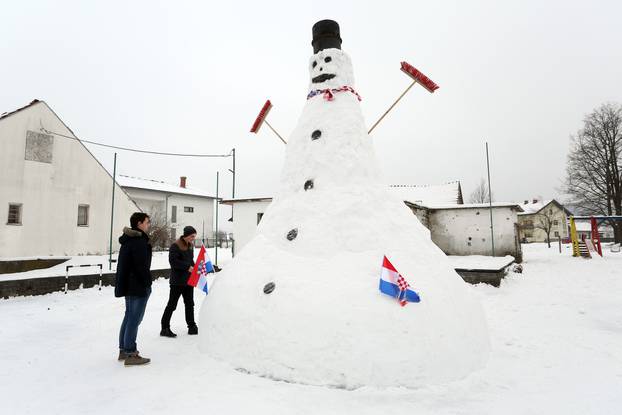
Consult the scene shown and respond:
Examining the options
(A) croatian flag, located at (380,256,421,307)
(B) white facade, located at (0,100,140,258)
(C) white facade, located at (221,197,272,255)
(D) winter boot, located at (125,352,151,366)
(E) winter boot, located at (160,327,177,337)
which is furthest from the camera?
(C) white facade, located at (221,197,272,255)

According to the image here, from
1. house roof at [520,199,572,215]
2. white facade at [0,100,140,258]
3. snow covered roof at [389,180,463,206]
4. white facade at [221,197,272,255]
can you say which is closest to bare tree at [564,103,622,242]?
snow covered roof at [389,180,463,206]

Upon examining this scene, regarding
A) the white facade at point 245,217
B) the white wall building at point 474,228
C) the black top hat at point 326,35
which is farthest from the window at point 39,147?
the white wall building at point 474,228

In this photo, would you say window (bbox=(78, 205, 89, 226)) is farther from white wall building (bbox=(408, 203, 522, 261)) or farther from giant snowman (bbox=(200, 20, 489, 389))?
white wall building (bbox=(408, 203, 522, 261))

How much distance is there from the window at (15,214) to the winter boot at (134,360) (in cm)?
1144

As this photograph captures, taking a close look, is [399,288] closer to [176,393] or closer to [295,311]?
[295,311]

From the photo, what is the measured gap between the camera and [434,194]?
25703 millimetres

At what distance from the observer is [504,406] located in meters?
3.18

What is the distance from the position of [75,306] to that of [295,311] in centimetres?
703

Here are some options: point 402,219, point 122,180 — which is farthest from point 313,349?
point 122,180

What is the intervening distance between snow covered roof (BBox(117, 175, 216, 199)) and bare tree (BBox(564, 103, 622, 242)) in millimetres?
33459

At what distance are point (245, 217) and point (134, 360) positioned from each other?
47.8 ft

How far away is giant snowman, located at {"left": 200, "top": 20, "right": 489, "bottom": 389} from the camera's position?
3.49 m

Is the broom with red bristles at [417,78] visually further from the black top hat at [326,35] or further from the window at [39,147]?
the window at [39,147]

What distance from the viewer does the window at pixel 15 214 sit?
1180 cm
